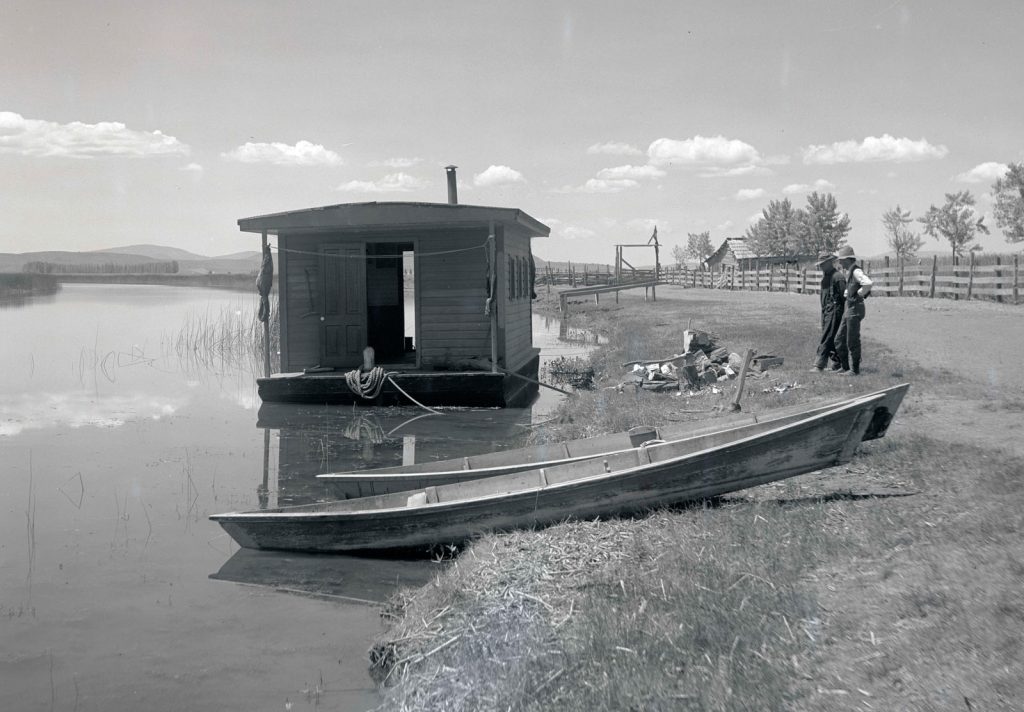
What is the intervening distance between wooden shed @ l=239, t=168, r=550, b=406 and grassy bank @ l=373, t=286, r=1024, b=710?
26.6ft

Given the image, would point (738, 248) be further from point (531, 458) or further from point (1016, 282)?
point (531, 458)

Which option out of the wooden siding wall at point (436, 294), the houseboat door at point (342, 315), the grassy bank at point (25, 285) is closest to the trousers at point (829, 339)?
the wooden siding wall at point (436, 294)

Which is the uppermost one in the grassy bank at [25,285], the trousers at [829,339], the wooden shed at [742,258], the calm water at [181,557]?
the wooden shed at [742,258]

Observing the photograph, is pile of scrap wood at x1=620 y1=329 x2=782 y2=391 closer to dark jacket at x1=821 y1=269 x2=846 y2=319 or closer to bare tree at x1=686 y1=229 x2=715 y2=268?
dark jacket at x1=821 y1=269 x2=846 y2=319

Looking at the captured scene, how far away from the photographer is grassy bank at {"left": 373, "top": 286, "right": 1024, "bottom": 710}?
12.4ft

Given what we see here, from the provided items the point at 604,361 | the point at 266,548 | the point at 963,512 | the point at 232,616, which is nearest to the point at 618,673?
the point at 963,512

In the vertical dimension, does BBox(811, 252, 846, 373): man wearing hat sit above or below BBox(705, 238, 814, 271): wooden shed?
below

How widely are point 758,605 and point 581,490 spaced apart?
216 cm

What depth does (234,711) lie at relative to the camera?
5043 millimetres

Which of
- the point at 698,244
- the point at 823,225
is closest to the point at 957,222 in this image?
the point at 823,225

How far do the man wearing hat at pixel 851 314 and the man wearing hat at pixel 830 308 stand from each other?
13cm

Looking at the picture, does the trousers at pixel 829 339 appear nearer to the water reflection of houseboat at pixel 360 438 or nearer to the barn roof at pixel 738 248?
the water reflection of houseboat at pixel 360 438

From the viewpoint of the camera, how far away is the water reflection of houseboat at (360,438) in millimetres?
10781

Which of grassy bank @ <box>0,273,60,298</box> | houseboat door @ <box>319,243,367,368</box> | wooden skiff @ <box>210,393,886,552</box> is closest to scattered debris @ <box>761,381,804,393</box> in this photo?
wooden skiff @ <box>210,393,886,552</box>
